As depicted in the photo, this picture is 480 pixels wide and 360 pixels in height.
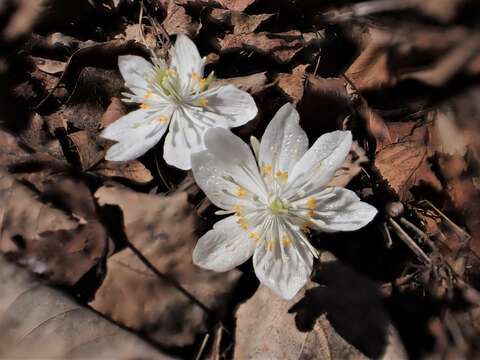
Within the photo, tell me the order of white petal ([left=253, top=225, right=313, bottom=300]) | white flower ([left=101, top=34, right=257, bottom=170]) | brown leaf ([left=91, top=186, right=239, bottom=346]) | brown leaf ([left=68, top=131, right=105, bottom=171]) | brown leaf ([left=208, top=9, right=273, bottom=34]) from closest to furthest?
white petal ([left=253, top=225, right=313, bottom=300])
brown leaf ([left=91, top=186, right=239, bottom=346])
white flower ([left=101, top=34, right=257, bottom=170])
brown leaf ([left=68, top=131, right=105, bottom=171])
brown leaf ([left=208, top=9, right=273, bottom=34])

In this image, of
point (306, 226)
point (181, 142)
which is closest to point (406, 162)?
point (306, 226)

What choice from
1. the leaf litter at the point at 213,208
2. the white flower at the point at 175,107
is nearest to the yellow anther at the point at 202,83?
the white flower at the point at 175,107

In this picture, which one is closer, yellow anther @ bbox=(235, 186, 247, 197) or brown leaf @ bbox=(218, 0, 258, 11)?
yellow anther @ bbox=(235, 186, 247, 197)

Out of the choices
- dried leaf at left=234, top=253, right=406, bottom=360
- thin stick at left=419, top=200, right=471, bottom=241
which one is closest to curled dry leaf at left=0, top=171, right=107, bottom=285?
dried leaf at left=234, top=253, right=406, bottom=360

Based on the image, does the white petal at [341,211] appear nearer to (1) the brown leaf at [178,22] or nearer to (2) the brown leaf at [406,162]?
(2) the brown leaf at [406,162]

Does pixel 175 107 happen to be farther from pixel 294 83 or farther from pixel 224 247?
pixel 224 247

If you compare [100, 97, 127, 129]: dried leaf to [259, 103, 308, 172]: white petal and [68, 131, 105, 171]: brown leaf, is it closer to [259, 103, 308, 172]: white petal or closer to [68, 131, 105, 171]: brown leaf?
[68, 131, 105, 171]: brown leaf

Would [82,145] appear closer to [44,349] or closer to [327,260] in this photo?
[44,349]
